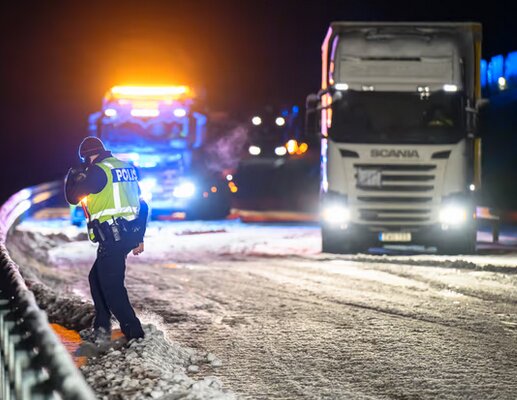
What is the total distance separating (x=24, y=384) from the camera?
3908 millimetres

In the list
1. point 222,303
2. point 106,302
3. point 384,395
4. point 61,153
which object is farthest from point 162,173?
point 61,153

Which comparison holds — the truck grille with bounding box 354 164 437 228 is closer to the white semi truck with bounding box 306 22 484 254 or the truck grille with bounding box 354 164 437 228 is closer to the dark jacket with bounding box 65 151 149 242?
the white semi truck with bounding box 306 22 484 254

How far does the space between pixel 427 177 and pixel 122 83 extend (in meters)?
11.3

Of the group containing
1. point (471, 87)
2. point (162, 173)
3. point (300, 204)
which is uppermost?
point (471, 87)

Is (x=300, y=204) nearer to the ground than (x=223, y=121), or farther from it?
nearer to the ground

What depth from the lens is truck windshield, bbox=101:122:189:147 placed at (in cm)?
2250

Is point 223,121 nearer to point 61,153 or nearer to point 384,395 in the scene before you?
point 384,395

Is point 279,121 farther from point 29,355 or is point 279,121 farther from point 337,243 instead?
point 29,355

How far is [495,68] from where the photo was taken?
24828 mm

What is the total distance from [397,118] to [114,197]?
877 centimetres

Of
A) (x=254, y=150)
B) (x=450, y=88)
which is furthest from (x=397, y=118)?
(x=254, y=150)

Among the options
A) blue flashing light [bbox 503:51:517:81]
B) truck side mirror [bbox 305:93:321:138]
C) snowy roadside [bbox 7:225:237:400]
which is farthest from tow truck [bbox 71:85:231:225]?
snowy roadside [bbox 7:225:237:400]

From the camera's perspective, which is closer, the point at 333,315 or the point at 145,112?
the point at 333,315

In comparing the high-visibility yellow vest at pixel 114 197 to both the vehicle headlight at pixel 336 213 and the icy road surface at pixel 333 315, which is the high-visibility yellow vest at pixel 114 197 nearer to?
the icy road surface at pixel 333 315
